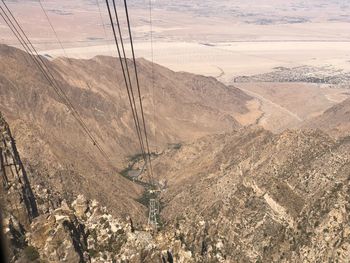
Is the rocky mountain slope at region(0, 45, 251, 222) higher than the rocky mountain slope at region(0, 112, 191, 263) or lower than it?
lower

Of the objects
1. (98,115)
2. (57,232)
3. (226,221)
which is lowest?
(98,115)

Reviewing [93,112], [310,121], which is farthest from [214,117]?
[93,112]

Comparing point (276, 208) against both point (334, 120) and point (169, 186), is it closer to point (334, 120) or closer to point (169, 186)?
point (169, 186)

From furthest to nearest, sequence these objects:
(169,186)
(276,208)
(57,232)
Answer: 1. (169,186)
2. (276,208)
3. (57,232)

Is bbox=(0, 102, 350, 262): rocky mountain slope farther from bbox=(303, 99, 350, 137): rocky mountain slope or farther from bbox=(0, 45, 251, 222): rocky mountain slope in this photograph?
bbox=(303, 99, 350, 137): rocky mountain slope

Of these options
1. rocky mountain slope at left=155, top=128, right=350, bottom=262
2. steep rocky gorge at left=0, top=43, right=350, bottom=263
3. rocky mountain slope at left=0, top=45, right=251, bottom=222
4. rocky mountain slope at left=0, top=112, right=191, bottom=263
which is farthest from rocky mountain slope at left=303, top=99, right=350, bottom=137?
rocky mountain slope at left=0, top=112, right=191, bottom=263

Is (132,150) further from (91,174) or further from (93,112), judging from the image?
(91,174)

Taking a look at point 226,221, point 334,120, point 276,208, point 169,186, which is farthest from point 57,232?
point 334,120

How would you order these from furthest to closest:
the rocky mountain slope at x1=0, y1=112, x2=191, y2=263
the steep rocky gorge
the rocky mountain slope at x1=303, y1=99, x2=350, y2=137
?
the rocky mountain slope at x1=303, y1=99, x2=350, y2=137 < the steep rocky gorge < the rocky mountain slope at x1=0, y1=112, x2=191, y2=263
